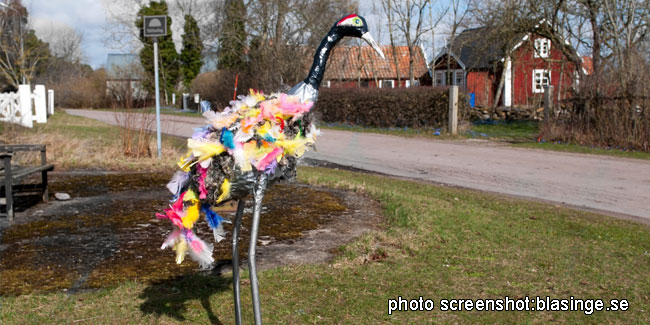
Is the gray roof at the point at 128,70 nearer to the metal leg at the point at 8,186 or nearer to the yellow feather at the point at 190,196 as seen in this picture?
the metal leg at the point at 8,186

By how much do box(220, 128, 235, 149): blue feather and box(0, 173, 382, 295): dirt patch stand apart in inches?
80.9

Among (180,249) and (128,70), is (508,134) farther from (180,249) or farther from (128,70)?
(128,70)

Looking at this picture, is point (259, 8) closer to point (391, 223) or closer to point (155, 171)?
point (155, 171)

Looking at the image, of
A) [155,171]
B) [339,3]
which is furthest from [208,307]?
[339,3]

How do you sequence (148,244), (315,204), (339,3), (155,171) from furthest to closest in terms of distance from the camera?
(339,3) → (155,171) → (315,204) → (148,244)

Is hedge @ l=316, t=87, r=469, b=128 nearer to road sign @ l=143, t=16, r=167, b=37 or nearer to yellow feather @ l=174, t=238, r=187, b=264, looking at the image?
road sign @ l=143, t=16, r=167, b=37

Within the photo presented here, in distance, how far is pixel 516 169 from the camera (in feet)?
38.9

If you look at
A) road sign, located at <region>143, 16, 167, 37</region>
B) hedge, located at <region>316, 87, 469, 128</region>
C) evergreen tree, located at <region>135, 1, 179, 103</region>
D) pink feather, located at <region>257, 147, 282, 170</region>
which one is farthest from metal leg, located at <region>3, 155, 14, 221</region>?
evergreen tree, located at <region>135, 1, 179, 103</region>

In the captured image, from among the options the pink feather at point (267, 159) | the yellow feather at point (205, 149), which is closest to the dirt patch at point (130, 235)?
the yellow feather at point (205, 149)

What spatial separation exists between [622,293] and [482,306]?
1109 millimetres

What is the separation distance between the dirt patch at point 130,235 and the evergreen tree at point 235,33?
78.9ft

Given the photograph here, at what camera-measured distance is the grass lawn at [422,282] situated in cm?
414

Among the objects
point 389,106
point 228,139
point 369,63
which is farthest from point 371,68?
point 228,139

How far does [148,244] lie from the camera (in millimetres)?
5902
